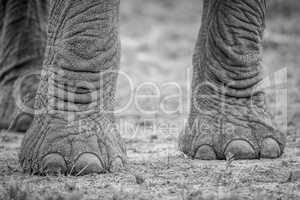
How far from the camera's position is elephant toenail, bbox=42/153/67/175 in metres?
2.12

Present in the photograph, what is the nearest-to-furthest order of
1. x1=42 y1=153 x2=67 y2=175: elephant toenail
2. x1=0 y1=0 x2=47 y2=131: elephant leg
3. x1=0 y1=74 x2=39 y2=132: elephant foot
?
x1=42 y1=153 x2=67 y2=175: elephant toenail
x1=0 y1=74 x2=39 y2=132: elephant foot
x1=0 y1=0 x2=47 y2=131: elephant leg

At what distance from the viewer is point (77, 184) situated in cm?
200

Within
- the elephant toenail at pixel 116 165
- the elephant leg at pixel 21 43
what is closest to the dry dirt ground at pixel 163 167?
the elephant toenail at pixel 116 165

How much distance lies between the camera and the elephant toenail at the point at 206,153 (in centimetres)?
243

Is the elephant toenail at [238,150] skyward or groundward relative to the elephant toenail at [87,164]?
skyward

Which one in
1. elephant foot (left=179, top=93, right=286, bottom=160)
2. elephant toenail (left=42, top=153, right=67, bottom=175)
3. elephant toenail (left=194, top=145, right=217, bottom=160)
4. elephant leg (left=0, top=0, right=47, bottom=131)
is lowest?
elephant toenail (left=42, top=153, right=67, bottom=175)

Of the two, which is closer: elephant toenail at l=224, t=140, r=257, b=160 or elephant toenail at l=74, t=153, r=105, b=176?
elephant toenail at l=74, t=153, r=105, b=176

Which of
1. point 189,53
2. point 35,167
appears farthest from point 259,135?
point 189,53

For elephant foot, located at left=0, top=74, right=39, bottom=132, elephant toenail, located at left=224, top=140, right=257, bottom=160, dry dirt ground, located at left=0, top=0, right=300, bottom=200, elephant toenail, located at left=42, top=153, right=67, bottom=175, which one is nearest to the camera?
dry dirt ground, located at left=0, top=0, right=300, bottom=200

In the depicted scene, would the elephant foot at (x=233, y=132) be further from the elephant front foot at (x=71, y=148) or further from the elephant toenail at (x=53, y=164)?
the elephant toenail at (x=53, y=164)

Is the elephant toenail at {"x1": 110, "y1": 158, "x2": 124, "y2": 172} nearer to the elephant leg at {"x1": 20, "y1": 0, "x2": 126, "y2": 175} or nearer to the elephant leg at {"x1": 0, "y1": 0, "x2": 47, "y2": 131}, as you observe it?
the elephant leg at {"x1": 20, "y1": 0, "x2": 126, "y2": 175}

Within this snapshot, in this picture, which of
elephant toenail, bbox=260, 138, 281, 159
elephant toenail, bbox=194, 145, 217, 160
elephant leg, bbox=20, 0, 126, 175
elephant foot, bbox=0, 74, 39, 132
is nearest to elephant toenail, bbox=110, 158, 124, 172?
elephant leg, bbox=20, 0, 126, 175

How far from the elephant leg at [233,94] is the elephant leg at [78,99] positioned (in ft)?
1.40

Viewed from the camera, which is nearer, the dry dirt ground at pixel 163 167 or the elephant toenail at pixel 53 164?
the dry dirt ground at pixel 163 167
